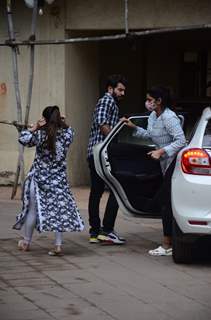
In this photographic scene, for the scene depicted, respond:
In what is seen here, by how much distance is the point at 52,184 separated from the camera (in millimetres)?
8812

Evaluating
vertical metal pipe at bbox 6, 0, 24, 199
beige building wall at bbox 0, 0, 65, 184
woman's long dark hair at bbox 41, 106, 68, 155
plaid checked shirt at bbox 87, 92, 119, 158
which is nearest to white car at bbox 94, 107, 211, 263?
plaid checked shirt at bbox 87, 92, 119, 158

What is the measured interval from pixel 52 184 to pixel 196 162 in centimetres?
167

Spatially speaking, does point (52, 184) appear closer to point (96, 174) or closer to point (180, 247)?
point (96, 174)

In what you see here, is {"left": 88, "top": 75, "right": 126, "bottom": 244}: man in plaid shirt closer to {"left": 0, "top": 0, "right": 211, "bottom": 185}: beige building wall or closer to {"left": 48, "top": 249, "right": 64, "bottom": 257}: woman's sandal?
{"left": 48, "top": 249, "right": 64, "bottom": 257}: woman's sandal

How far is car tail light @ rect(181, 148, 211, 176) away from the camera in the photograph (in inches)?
309

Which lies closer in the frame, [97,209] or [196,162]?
[196,162]

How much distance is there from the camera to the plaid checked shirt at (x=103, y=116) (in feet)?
30.9

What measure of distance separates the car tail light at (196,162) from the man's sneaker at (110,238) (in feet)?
5.94

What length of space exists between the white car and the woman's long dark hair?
588 mm

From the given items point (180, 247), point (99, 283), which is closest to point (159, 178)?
point (180, 247)

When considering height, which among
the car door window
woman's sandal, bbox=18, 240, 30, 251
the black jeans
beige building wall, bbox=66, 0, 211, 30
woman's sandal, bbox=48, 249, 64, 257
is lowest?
woman's sandal, bbox=48, 249, 64, 257

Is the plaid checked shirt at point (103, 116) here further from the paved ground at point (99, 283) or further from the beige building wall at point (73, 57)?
the beige building wall at point (73, 57)

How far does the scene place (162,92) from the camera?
9000 millimetres

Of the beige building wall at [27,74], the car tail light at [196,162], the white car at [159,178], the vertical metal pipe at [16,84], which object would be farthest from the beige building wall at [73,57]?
the car tail light at [196,162]
